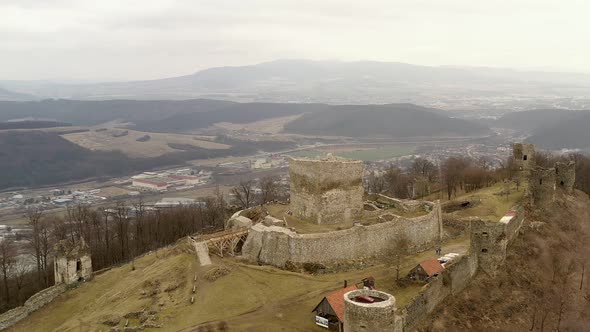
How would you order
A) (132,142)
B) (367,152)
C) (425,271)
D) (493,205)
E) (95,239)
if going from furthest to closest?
(132,142)
(367,152)
(95,239)
(493,205)
(425,271)

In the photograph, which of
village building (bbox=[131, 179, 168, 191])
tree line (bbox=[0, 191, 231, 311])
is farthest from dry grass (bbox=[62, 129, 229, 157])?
tree line (bbox=[0, 191, 231, 311])

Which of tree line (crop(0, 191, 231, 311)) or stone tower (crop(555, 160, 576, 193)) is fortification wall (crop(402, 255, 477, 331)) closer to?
stone tower (crop(555, 160, 576, 193))

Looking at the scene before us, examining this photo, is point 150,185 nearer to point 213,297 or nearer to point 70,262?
Answer: point 70,262

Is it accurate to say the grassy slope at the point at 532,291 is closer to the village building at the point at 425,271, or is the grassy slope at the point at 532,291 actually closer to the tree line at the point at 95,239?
the village building at the point at 425,271

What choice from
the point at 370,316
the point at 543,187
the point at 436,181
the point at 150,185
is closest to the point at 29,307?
the point at 370,316

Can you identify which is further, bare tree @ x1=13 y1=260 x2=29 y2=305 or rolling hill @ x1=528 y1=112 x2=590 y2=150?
rolling hill @ x1=528 y1=112 x2=590 y2=150
